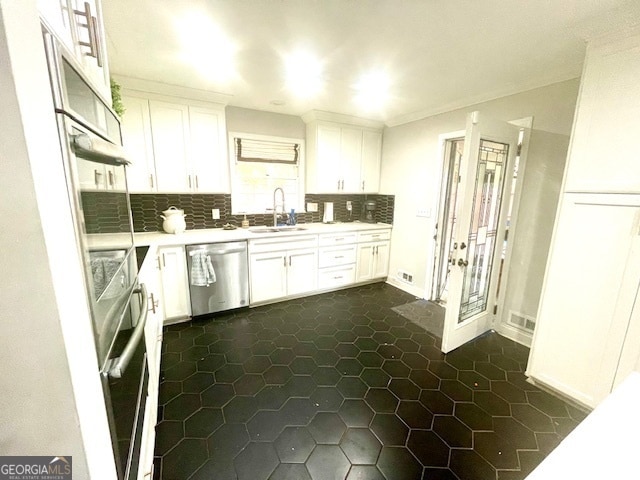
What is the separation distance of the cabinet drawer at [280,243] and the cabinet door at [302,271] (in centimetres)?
8

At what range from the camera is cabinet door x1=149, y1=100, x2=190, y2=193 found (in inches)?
105

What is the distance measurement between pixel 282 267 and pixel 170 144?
1875mm

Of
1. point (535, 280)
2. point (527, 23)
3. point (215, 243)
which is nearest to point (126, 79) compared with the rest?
point (215, 243)

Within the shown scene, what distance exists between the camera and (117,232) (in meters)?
1.08

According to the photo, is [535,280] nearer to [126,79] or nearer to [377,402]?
[377,402]

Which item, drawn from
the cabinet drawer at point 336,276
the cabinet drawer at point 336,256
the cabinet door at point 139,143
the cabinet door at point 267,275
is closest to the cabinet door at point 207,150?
the cabinet door at point 139,143

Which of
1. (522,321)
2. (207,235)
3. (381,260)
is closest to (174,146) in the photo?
(207,235)

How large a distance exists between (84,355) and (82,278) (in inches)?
6.7

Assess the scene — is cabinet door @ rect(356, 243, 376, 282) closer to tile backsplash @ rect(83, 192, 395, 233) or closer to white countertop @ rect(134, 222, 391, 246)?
white countertop @ rect(134, 222, 391, 246)

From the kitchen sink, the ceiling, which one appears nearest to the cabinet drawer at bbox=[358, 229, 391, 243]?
the kitchen sink

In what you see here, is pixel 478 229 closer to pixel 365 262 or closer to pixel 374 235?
pixel 374 235

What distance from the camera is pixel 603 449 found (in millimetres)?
681

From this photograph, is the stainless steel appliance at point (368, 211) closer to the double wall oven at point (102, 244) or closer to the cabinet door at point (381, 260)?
the cabinet door at point (381, 260)

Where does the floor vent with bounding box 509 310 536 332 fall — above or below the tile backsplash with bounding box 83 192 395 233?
below
